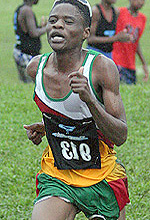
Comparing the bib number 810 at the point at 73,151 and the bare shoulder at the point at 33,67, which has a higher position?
the bare shoulder at the point at 33,67

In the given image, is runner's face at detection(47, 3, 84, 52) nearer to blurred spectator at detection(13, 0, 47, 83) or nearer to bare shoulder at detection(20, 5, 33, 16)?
blurred spectator at detection(13, 0, 47, 83)

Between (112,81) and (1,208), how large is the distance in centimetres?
219

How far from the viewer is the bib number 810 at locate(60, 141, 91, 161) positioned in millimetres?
2953

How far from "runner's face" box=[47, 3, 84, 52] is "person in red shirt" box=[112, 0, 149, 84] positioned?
19.1ft

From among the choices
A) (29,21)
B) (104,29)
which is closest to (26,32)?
(29,21)

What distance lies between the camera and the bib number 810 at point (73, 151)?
9.69 feet

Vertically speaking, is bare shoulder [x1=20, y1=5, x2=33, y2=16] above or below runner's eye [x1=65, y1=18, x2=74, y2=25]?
below

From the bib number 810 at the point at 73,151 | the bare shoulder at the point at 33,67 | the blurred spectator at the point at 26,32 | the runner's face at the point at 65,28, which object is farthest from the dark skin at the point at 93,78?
the blurred spectator at the point at 26,32

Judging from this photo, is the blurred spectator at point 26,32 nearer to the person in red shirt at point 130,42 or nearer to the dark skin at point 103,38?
the dark skin at point 103,38

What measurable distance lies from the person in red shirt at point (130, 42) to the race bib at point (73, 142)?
573 centimetres

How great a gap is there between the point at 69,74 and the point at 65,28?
10.4 inches

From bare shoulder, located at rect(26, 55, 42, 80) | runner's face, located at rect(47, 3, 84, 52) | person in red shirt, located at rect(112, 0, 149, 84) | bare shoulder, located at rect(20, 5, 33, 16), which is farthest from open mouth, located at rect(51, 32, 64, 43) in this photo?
person in red shirt, located at rect(112, 0, 149, 84)

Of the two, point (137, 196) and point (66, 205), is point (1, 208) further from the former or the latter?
point (66, 205)

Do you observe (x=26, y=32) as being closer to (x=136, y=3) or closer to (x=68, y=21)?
(x=136, y=3)
